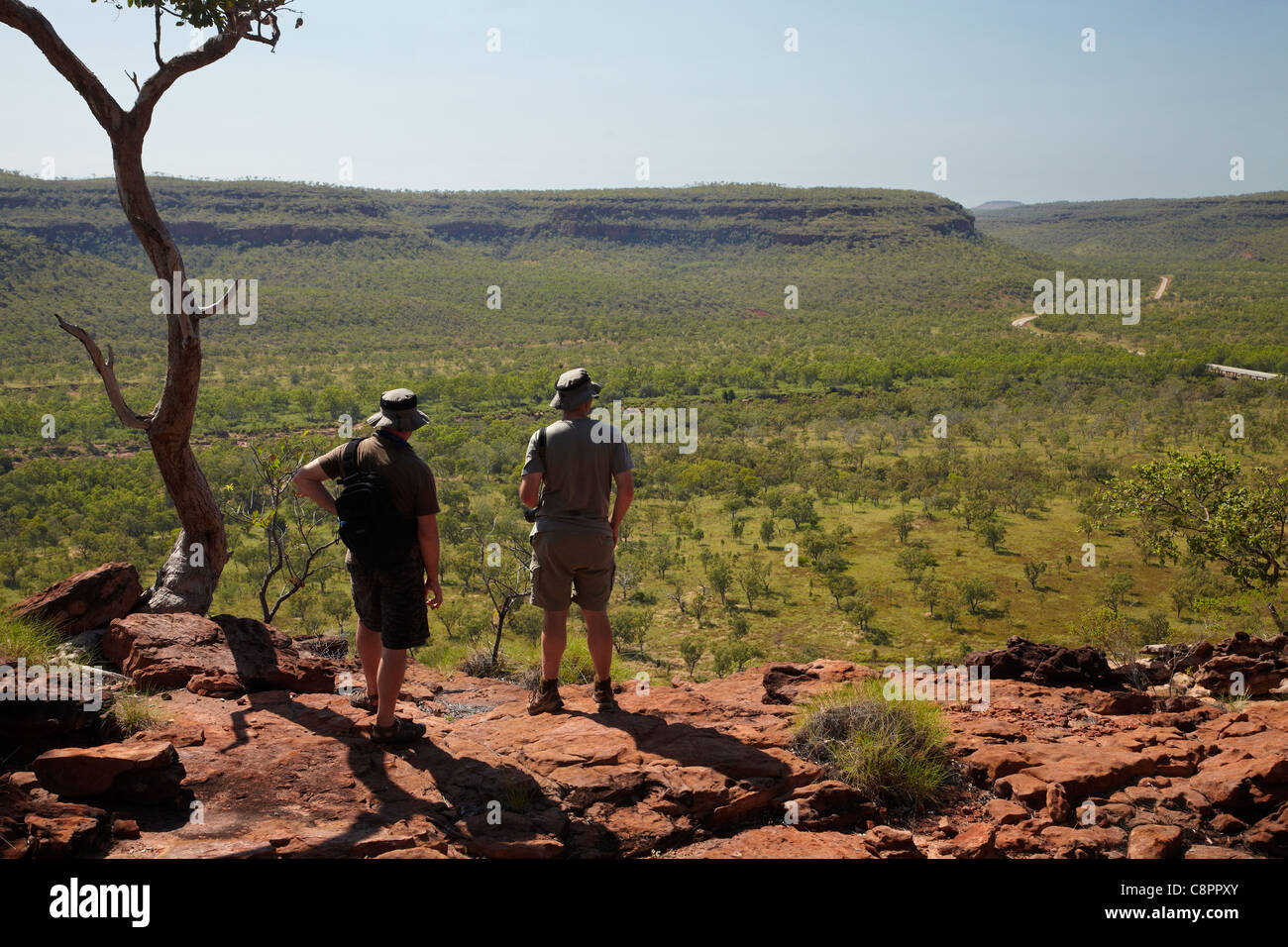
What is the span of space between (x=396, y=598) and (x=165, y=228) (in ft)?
10.0

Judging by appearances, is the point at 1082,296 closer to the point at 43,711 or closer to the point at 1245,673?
the point at 1245,673

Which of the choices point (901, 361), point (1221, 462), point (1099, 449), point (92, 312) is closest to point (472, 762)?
point (1221, 462)

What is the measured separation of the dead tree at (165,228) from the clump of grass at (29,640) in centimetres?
80

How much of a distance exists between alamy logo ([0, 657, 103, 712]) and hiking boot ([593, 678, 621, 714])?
238 cm

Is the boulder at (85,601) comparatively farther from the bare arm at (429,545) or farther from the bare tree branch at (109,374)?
the bare arm at (429,545)

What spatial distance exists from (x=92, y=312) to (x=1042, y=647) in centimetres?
7152

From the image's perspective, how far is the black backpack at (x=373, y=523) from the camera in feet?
13.2

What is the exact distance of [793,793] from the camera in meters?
3.88

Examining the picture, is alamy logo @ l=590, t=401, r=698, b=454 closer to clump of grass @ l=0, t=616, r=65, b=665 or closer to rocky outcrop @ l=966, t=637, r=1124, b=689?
rocky outcrop @ l=966, t=637, r=1124, b=689

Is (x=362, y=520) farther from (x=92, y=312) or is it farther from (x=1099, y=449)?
(x=92, y=312)

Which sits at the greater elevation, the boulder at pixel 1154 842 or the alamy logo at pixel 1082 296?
the alamy logo at pixel 1082 296

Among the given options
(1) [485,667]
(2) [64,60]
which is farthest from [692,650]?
(2) [64,60]

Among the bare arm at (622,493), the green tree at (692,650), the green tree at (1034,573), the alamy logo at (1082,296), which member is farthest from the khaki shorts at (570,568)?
the alamy logo at (1082,296)

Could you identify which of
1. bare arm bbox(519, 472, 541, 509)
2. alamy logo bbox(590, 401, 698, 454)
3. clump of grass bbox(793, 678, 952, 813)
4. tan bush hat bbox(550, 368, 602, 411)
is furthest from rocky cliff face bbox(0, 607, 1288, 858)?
alamy logo bbox(590, 401, 698, 454)
